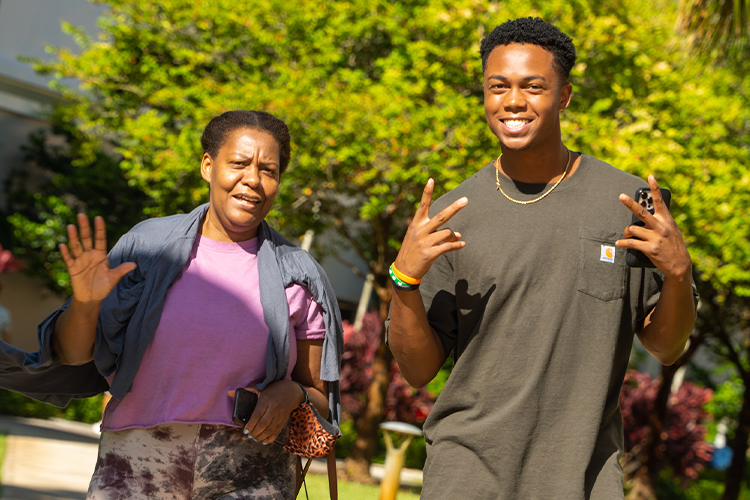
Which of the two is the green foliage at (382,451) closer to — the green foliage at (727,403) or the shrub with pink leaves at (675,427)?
the shrub with pink leaves at (675,427)

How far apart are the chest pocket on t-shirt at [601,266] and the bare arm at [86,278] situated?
1415 millimetres

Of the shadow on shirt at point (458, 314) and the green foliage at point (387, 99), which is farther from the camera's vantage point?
the green foliage at point (387, 99)

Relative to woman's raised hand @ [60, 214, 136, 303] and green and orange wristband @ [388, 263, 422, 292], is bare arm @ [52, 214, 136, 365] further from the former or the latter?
green and orange wristband @ [388, 263, 422, 292]

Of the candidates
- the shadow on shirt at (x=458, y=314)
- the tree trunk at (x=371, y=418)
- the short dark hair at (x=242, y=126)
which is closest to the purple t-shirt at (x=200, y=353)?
the short dark hair at (x=242, y=126)

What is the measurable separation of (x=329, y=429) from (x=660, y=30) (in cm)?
1087

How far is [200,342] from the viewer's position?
2.74 metres

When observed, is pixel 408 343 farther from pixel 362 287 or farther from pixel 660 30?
pixel 362 287

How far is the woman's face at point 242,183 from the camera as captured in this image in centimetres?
288

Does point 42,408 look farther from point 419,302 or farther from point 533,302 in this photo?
point 533,302

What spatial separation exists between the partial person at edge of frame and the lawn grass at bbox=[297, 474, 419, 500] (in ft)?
25.9

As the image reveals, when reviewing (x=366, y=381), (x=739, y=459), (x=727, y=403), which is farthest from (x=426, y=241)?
(x=727, y=403)

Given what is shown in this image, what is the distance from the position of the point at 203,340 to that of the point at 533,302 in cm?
114

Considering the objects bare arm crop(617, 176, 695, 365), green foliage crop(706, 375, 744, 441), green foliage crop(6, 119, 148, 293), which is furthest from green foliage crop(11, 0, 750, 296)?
green foliage crop(706, 375, 744, 441)

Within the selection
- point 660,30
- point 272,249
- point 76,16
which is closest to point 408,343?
point 272,249
